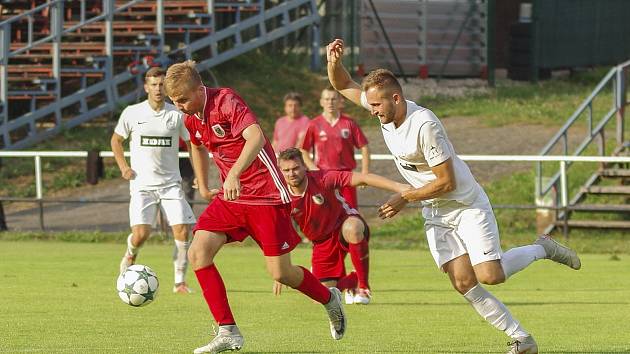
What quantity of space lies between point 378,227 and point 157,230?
334 cm

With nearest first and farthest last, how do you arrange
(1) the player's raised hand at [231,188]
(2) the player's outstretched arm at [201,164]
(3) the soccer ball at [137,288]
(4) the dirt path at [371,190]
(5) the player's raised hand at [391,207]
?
1. (5) the player's raised hand at [391,207]
2. (1) the player's raised hand at [231,188]
3. (2) the player's outstretched arm at [201,164]
4. (3) the soccer ball at [137,288]
5. (4) the dirt path at [371,190]

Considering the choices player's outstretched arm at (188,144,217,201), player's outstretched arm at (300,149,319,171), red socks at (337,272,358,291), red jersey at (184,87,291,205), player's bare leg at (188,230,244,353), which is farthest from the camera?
player's outstretched arm at (300,149,319,171)

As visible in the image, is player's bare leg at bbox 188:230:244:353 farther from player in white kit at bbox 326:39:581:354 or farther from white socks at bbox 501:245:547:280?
white socks at bbox 501:245:547:280

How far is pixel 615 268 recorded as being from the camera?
16797 millimetres

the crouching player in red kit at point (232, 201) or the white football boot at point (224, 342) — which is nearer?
the white football boot at point (224, 342)

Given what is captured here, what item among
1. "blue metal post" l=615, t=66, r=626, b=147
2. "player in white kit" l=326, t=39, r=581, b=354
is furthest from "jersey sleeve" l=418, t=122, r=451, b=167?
"blue metal post" l=615, t=66, r=626, b=147

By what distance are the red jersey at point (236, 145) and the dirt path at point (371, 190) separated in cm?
1221

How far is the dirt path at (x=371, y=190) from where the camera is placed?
22.5 m

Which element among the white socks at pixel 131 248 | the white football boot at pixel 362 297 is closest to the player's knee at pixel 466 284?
the white football boot at pixel 362 297

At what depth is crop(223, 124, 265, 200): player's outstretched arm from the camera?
9.11 m

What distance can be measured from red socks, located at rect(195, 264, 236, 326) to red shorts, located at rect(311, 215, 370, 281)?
368cm

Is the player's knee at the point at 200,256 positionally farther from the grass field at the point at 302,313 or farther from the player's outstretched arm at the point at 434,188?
the player's outstretched arm at the point at 434,188

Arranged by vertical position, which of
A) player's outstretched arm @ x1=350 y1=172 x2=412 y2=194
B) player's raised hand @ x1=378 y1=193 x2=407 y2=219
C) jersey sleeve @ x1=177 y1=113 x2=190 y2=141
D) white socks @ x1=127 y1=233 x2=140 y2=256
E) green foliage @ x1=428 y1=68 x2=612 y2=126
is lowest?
green foliage @ x1=428 y1=68 x2=612 y2=126

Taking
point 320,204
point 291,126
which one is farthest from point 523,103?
point 320,204
